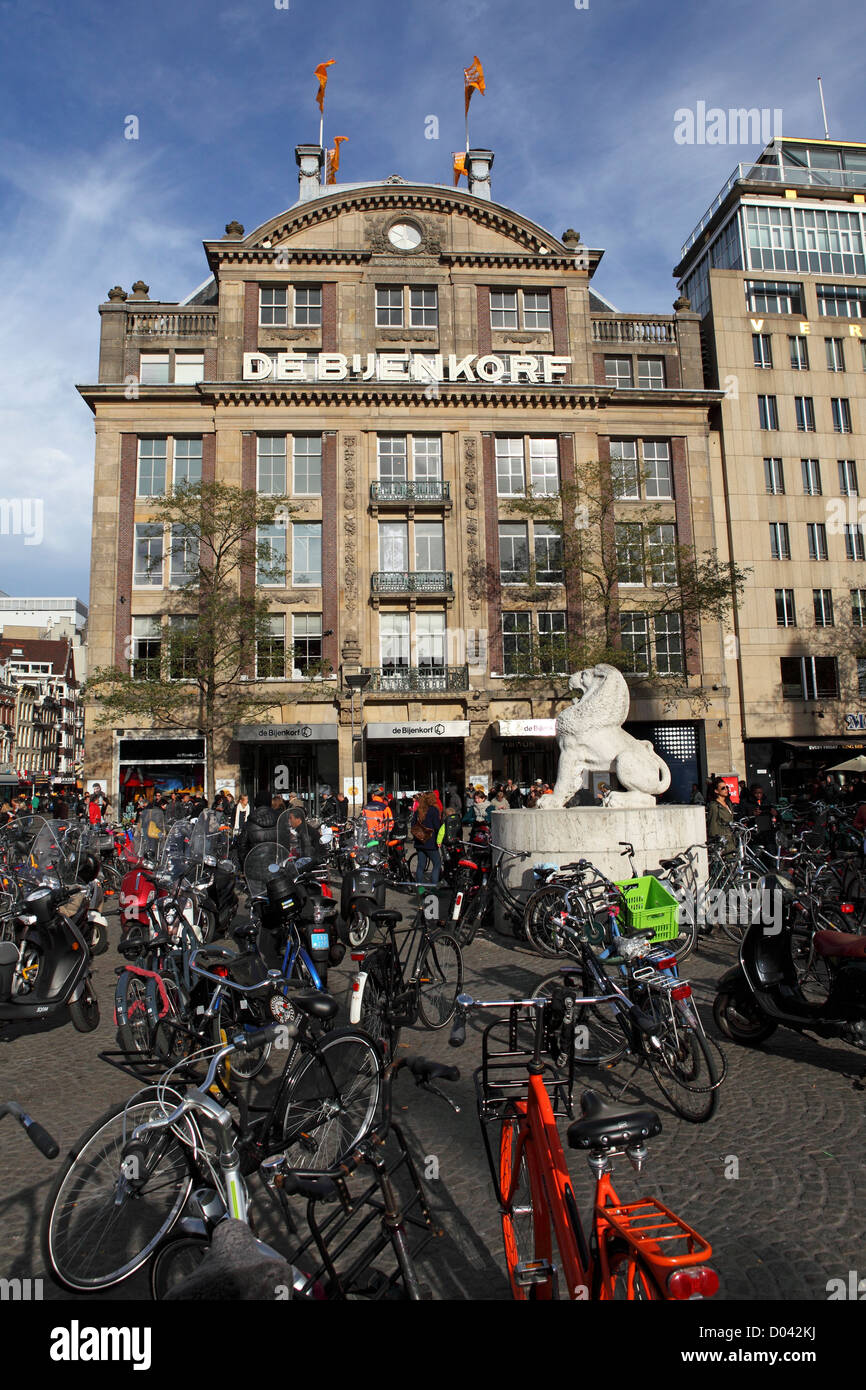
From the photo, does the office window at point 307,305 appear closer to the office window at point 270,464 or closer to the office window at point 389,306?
the office window at point 389,306

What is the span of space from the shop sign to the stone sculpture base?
20367 mm

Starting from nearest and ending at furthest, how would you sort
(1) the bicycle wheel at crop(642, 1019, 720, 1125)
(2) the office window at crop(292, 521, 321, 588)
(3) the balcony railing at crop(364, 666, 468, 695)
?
(1) the bicycle wheel at crop(642, 1019, 720, 1125), (3) the balcony railing at crop(364, 666, 468, 695), (2) the office window at crop(292, 521, 321, 588)

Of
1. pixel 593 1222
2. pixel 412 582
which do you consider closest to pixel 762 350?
pixel 412 582

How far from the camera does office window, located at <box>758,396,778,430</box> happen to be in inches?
1485

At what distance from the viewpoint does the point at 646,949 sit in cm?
574

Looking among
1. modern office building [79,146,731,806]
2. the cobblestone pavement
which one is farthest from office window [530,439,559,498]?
the cobblestone pavement

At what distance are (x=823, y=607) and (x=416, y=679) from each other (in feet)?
60.5

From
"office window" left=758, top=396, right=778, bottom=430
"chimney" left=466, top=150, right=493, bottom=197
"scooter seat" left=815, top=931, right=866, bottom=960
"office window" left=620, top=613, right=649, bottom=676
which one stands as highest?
"chimney" left=466, top=150, right=493, bottom=197

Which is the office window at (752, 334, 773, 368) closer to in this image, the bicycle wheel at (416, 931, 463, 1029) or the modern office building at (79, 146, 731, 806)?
the modern office building at (79, 146, 731, 806)

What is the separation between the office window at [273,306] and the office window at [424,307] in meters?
5.02

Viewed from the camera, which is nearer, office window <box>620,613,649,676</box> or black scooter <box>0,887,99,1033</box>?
black scooter <box>0,887,99,1033</box>

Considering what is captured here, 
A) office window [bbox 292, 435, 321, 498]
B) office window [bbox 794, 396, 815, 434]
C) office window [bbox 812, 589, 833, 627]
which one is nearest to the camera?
office window [bbox 292, 435, 321, 498]

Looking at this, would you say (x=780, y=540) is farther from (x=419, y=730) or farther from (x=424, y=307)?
(x=419, y=730)

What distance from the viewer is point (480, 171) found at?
38812 millimetres
